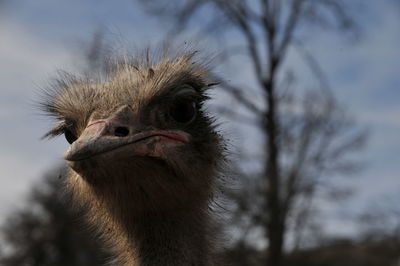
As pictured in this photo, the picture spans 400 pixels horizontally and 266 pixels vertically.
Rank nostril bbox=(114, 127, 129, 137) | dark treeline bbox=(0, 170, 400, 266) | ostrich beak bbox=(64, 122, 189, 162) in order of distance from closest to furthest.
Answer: ostrich beak bbox=(64, 122, 189, 162) → nostril bbox=(114, 127, 129, 137) → dark treeline bbox=(0, 170, 400, 266)

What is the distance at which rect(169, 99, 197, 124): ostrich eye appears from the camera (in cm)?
292

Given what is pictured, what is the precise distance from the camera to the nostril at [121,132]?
8.33 ft

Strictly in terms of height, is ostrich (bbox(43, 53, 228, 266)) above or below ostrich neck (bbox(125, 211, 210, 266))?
above

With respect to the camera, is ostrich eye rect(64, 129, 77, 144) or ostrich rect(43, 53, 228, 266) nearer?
ostrich rect(43, 53, 228, 266)

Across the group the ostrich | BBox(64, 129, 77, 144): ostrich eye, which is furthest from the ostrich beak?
BBox(64, 129, 77, 144): ostrich eye

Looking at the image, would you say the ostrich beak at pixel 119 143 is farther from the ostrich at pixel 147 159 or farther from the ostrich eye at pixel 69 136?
the ostrich eye at pixel 69 136

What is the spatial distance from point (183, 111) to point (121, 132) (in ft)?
1.55

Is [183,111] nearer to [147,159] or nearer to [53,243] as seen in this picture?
[147,159]

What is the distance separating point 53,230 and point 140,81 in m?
17.0

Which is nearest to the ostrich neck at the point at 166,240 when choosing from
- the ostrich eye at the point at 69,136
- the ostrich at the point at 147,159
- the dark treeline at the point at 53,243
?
the ostrich at the point at 147,159

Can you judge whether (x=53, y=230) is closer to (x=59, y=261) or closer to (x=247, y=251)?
(x=59, y=261)

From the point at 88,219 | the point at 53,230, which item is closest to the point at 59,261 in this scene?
the point at 53,230

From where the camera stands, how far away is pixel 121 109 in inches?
107

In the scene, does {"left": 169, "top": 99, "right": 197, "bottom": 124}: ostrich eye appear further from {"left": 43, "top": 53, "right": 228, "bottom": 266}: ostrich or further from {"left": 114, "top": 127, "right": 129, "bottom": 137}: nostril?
{"left": 114, "top": 127, "right": 129, "bottom": 137}: nostril
